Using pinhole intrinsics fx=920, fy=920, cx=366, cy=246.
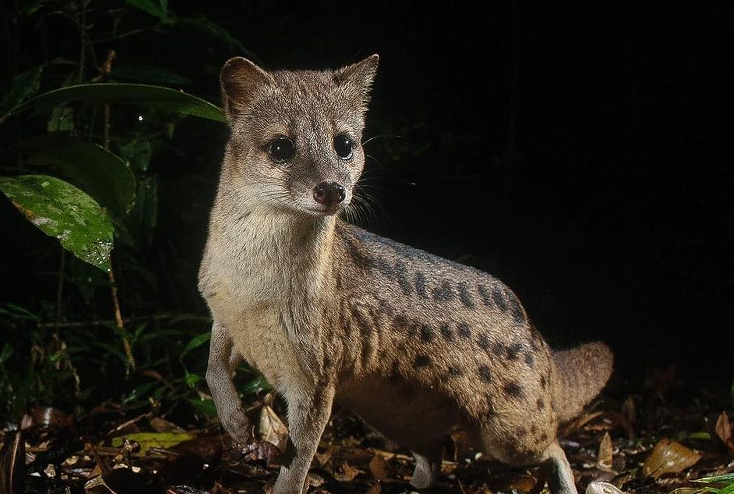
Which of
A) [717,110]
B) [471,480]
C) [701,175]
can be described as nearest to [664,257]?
[701,175]

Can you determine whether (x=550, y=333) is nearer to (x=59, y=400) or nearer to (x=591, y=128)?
(x=591, y=128)

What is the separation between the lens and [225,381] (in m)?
3.90

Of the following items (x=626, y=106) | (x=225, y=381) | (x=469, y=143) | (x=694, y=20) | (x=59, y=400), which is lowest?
(x=59, y=400)

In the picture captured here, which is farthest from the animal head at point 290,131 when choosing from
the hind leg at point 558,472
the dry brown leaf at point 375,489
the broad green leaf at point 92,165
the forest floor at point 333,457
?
the hind leg at point 558,472

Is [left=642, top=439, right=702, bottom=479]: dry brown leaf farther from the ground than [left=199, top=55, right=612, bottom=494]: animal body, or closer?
closer

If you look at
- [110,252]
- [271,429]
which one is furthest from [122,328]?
[271,429]

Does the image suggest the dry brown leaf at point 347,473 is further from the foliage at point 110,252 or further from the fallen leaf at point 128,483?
the fallen leaf at point 128,483

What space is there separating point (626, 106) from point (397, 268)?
2.93 meters

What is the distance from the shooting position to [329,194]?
3336mm

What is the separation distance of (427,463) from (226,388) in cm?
122

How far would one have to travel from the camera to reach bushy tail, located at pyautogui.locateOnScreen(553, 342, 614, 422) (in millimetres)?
4672

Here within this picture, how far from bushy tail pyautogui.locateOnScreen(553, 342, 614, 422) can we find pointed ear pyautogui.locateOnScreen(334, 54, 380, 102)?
1811 millimetres

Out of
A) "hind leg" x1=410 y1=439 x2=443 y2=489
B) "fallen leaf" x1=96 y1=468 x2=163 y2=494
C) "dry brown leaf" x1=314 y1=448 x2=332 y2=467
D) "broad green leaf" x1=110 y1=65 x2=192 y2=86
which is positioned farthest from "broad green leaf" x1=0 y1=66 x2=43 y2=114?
"hind leg" x1=410 y1=439 x2=443 y2=489

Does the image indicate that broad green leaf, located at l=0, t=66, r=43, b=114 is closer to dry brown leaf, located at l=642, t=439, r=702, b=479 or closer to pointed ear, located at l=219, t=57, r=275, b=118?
pointed ear, located at l=219, t=57, r=275, b=118
